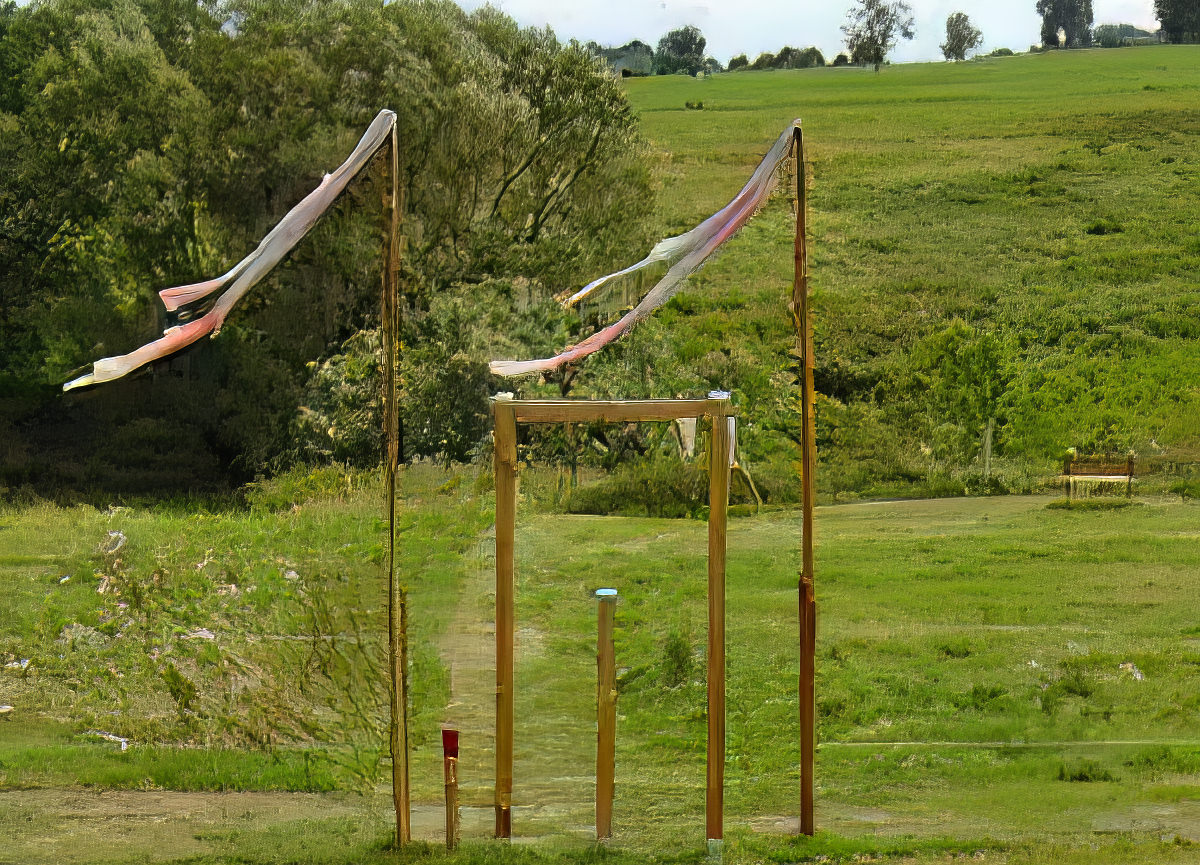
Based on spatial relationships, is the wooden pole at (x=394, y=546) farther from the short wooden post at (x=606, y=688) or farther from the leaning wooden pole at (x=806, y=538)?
the leaning wooden pole at (x=806, y=538)

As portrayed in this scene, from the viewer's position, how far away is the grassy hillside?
965 inches

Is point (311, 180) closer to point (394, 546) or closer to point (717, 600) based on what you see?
point (394, 546)

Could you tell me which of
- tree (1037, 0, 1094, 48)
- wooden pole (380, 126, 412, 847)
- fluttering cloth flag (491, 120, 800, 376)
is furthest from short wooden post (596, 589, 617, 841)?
tree (1037, 0, 1094, 48)

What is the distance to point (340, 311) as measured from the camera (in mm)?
23328

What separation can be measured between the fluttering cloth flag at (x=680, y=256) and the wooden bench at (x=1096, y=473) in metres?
13.4

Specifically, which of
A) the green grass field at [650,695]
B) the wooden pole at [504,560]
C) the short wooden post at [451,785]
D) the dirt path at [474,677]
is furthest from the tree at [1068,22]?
the short wooden post at [451,785]

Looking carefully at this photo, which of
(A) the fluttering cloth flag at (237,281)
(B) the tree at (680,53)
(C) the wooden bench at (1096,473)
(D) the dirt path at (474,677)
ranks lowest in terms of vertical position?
(D) the dirt path at (474,677)

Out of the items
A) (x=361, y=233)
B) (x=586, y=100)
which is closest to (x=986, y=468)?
(x=586, y=100)

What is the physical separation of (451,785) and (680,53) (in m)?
55.6

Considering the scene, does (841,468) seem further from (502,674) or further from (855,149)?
→ (855,149)

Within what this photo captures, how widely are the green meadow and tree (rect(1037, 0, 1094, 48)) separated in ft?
119

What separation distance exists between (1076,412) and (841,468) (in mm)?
5831

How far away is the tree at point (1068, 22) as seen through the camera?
198 feet

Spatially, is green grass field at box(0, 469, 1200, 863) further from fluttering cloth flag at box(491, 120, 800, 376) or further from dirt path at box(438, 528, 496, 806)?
fluttering cloth flag at box(491, 120, 800, 376)
